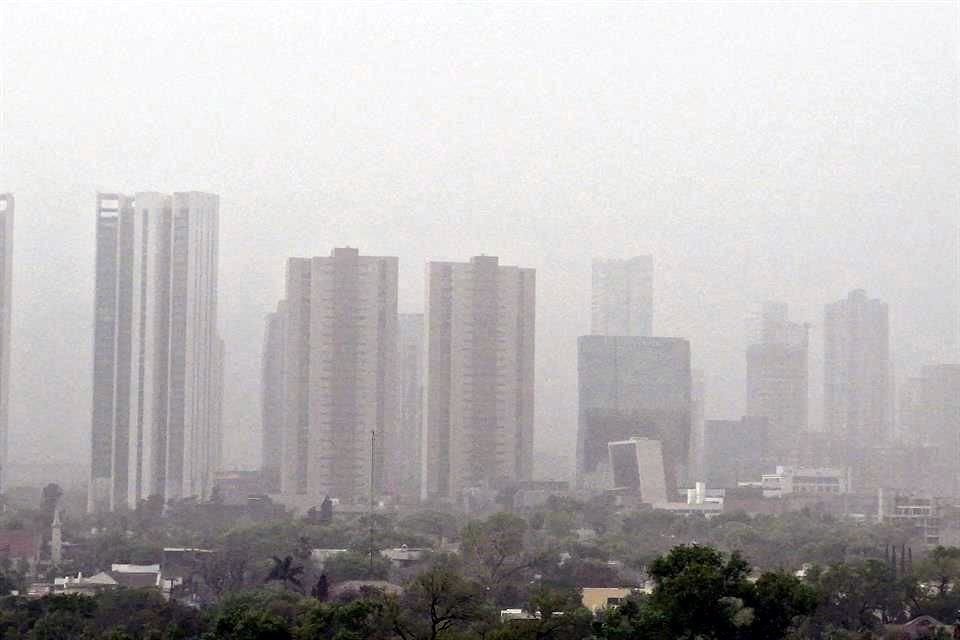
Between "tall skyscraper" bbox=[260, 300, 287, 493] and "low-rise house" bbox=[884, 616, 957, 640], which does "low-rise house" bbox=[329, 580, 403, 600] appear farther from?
"tall skyscraper" bbox=[260, 300, 287, 493]

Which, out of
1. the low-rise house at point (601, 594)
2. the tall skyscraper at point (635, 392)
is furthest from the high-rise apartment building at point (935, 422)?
the low-rise house at point (601, 594)

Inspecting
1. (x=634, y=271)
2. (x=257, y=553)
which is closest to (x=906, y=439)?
(x=634, y=271)

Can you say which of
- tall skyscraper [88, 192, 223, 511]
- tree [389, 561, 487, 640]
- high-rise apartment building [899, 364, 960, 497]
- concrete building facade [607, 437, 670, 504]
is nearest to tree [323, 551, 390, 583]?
tree [389, 561, 487, 640]

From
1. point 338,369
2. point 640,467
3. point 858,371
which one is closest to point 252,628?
point 338,369

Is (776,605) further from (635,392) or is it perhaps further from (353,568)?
(635,392)

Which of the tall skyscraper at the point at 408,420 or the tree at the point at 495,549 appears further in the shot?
the tall skyscraper at the point at 408,420

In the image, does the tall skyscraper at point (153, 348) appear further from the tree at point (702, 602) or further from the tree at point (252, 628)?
the tree at point (702, 602)
